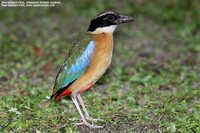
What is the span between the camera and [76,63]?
6344 mm

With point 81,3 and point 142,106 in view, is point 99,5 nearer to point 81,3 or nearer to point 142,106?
point 81,3

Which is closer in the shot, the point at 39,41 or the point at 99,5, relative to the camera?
the point at 39,41

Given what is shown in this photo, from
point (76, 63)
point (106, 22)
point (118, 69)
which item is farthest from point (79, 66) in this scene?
point (118, 69)

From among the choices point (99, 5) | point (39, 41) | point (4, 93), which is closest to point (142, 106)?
point (4, 93)

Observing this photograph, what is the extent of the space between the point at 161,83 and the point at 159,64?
→ 1.05 m

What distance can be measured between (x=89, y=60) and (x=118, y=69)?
8.44ft

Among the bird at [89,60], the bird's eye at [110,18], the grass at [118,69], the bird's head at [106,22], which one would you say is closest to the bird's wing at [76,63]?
the bird at [89,60]

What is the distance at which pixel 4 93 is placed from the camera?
302 inches

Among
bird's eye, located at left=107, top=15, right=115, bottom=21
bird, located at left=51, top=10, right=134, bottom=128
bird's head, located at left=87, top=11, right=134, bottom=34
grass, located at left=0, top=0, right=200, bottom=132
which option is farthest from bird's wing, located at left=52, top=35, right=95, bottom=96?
grass, located at left=0, top=0, right=200, bottom=132

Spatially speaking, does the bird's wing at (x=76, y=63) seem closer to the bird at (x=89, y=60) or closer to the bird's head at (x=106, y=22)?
the bird at (x=89, y=60)

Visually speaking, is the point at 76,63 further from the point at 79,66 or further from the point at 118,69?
the point at 118,69

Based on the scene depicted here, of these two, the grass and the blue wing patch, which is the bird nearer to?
the blue wing patch

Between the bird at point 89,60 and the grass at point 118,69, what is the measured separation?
429mm

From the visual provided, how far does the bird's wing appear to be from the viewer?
629 centimetres
